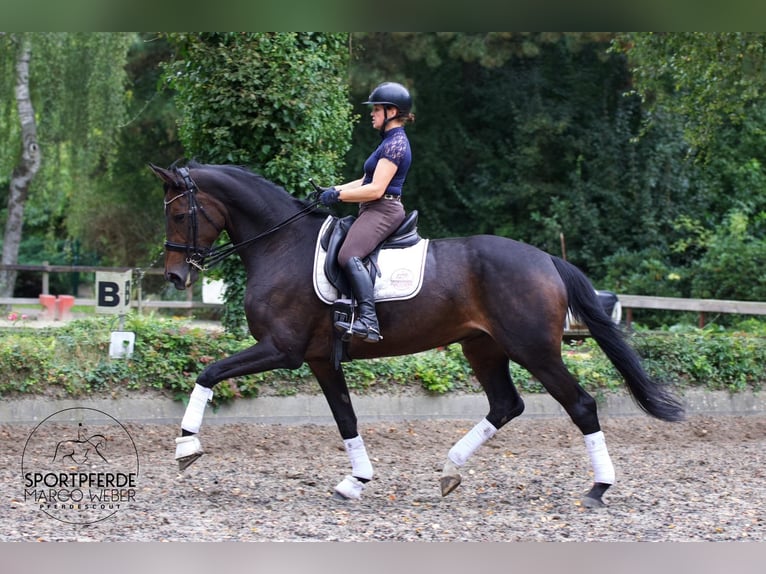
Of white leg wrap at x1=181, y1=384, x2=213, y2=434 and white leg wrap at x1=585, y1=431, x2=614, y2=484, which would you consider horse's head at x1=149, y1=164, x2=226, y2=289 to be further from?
white leg wrap at x1=585, y1=431, x2=614, y2=484

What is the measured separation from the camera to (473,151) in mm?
23656

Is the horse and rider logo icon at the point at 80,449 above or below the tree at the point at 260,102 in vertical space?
below

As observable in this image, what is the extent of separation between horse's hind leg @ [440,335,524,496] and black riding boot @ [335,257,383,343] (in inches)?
36.5

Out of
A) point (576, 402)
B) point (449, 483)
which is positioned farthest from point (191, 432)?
point (576, 402)

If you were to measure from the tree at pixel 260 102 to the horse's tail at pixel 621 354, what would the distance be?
3.70 m

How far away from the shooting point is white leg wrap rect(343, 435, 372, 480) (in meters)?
6.57

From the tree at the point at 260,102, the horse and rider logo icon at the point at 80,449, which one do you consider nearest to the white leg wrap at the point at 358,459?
the horse and rider logo icon at the point at 80,449

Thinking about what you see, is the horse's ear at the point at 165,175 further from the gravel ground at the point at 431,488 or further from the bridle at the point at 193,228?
the gravel ground at the point at 431,488

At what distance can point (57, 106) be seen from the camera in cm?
2212

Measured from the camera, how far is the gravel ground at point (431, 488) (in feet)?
18.1

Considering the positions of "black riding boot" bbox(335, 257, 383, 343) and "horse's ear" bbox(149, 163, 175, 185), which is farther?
"horse's ear" bbox(149, 163, 175, 185)

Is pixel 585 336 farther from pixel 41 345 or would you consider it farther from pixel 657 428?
pixel 41 345

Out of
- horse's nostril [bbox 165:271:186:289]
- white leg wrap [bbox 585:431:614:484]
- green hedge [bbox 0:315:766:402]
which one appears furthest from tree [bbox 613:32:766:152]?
horse's nostril [bbox 165:271:186:289]
